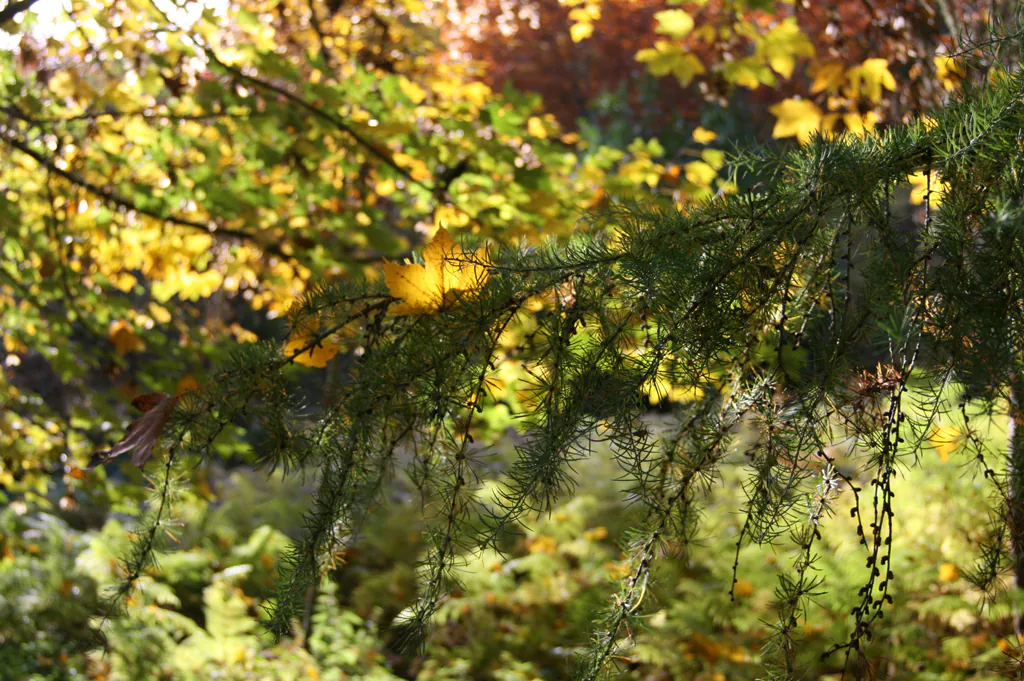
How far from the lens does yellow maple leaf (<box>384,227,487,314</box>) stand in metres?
0.94

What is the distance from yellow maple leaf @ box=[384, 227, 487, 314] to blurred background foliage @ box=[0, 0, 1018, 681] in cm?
123

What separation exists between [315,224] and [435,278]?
9.07ft

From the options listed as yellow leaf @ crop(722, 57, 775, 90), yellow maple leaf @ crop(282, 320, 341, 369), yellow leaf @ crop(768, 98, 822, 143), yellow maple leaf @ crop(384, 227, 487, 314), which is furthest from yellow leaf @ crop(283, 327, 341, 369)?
yellow leaf @ crop(722, 57, 775, 90)

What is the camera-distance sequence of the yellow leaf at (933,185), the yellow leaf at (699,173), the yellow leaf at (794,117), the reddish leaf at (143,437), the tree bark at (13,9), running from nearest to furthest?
the yellow leaf at (933,185) < the reddish leaf at (143,437) < the tree bark at (13,9) < the yellow leaf at (794,117) < the yellow leaf at (699,173)

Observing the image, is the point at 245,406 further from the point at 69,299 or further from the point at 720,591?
the point at 720,591

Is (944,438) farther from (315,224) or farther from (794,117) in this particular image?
(315,224)

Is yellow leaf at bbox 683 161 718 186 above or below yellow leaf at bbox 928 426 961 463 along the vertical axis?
above

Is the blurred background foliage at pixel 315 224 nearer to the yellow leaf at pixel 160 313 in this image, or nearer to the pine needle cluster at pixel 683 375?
the yellow leaf at pixel 160 313

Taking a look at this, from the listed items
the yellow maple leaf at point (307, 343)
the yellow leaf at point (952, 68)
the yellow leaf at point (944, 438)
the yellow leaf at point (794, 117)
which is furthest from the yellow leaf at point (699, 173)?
the yellow maple leaf at point (307, 343)

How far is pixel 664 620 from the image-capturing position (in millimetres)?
4141

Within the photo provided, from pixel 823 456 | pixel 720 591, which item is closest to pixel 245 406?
pixel 823 456

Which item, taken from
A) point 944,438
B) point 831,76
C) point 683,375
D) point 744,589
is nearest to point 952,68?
point 944,438

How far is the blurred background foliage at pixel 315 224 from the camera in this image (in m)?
2.94

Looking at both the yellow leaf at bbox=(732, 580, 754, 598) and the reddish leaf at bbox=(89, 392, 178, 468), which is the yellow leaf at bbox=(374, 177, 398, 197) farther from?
the reddish leaf at bbox=(89, 392, 178, 468)
